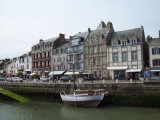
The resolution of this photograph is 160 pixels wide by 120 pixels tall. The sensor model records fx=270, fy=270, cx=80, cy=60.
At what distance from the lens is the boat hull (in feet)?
95.1

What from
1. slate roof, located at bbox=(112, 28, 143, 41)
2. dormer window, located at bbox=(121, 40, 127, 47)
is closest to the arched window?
slate roof, located at bbox=(112, 28, 143, 41)

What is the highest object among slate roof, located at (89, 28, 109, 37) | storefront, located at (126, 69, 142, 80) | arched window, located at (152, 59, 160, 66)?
slate roof, located at (89, 28, 109, 37)

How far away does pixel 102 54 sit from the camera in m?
46.5

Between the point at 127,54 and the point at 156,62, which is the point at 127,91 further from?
the point at 127,54

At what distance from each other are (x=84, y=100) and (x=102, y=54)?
1823 cm

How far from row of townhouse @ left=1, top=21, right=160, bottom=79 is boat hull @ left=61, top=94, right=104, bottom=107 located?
8742 mm

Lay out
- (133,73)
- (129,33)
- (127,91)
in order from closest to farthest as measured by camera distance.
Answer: (127,91)
(133,73)
(129,33)

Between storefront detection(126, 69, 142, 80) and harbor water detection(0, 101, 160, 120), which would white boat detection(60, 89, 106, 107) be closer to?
harbor water detection(0, 101, 160, 120)

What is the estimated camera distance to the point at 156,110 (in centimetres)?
2588

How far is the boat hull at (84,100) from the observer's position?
29000 mm

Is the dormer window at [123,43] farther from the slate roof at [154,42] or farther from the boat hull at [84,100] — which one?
the boat hull at [84,100]

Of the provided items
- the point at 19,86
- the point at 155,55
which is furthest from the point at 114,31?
the point at 19,86

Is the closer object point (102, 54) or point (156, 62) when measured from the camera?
point (156, 62)

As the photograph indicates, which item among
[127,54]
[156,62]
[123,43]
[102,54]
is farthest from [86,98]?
[102,54]
